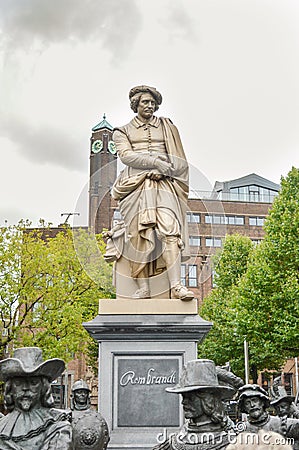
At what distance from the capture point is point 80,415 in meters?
6.26

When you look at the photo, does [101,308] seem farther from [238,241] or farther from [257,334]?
[238,241]

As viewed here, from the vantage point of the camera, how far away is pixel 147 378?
8133mm

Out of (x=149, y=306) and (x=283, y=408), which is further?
(x=149, y=306)

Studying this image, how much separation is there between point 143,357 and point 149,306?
669 mm

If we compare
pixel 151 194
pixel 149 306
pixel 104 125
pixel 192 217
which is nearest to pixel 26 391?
pixel 149 306

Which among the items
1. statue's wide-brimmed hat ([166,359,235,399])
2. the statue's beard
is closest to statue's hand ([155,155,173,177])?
statue's wide-brimmed hat ([166,359,235,399])

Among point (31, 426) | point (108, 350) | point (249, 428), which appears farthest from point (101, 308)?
point (31, 426)

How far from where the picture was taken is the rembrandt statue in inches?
348

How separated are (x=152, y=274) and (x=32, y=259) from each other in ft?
70.9

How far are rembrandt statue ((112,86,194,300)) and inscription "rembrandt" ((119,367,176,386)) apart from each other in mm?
1055

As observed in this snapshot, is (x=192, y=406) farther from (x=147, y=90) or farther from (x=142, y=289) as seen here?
(x=147, y=90)

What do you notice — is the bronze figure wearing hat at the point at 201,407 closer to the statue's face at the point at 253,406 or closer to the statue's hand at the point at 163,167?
the statue's face at the point at 253,406

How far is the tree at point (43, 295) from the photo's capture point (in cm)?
2883

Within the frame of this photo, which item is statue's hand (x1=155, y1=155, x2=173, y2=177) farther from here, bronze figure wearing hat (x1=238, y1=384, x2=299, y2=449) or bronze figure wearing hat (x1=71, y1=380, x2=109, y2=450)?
bronze figure wearing hat (x1=71, y1=380, x2=109, y2=450)
